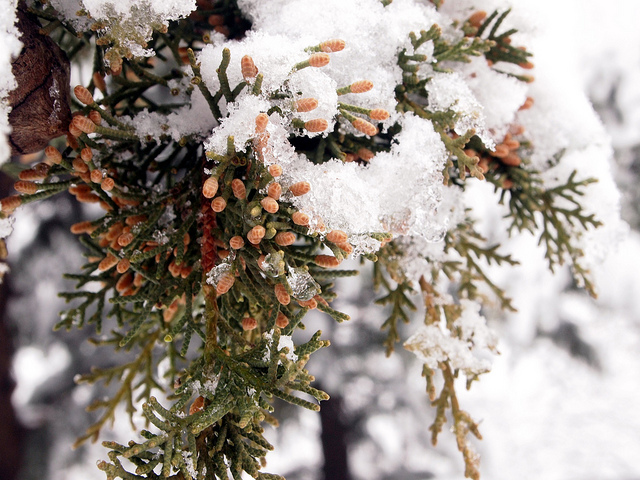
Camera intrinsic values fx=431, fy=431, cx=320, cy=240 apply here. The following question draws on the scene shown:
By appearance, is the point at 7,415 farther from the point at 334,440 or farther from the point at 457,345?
the point at 457,345

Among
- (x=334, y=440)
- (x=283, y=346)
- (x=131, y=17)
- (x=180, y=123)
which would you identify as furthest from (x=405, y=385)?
(x=131, y=17)

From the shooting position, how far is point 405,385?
3.91 metres

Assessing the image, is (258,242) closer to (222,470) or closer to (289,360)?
(289,360)

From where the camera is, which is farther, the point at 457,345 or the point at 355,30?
the point at 457,345

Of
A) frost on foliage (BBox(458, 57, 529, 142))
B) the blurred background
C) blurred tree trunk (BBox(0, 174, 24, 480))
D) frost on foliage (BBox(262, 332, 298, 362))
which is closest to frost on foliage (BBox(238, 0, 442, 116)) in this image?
frost on foliage (BBox(458, 57, 529, 142))

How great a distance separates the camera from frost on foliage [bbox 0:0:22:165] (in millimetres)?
887

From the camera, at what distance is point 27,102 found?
1.06 metres

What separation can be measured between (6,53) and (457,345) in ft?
4.71

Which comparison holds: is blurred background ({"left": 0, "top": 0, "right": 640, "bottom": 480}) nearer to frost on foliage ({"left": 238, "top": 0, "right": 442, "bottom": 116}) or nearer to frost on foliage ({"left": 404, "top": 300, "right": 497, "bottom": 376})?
frost on foliage ({"left": 404, "top": 300, "right": 497, "bottom": 376})

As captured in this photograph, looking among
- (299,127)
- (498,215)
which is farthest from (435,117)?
(498,215)

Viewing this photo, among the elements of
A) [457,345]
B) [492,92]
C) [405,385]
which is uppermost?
[492,92]

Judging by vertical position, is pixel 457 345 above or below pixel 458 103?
below

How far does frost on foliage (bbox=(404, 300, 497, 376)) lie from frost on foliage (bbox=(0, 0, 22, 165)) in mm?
1213

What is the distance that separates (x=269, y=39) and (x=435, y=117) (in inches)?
Answer: 19.7
